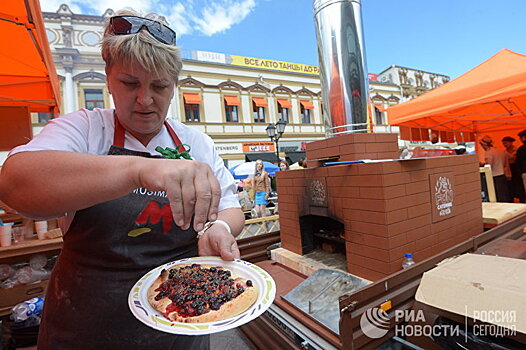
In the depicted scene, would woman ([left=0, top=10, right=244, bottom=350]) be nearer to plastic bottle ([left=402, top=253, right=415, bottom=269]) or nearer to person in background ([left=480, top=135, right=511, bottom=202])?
plastic bottle ([left=402, top=253, right=415, bottom=269])

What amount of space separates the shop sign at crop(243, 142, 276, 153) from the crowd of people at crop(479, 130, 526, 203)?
12.7 m

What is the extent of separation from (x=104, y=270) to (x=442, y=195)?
2953 millimetres

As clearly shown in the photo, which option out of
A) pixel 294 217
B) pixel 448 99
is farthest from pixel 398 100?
pixel 294 217

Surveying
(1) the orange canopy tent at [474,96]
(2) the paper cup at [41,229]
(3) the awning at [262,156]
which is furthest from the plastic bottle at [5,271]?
(3) the awning at [262,156]

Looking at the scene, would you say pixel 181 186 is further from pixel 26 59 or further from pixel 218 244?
pixel 26 59

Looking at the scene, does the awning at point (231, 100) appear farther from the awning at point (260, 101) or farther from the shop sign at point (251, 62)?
the shop sign at point (251, 62)

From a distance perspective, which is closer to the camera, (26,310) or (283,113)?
(26,310)

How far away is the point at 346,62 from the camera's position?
109 inches

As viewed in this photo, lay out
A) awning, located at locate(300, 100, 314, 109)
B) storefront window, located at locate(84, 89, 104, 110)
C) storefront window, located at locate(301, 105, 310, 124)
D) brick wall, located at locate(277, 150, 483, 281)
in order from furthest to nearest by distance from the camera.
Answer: storefront window, located at locate(301, 105, 310, 124)
awning, located at locate(300, 100, 314, 109)
storefront window, located at locate(84, 89, 104, 110)
brick wall, located at locate(277, 150, 483, 281)

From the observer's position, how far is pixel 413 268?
189cm

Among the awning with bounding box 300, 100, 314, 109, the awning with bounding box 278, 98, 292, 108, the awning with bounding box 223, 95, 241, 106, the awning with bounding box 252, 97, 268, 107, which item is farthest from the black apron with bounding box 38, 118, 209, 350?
the awning with bounding box 300, 100, 314, 109

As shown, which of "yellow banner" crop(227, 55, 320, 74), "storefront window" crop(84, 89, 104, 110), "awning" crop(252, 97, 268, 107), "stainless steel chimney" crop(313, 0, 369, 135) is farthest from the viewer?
"yellow banner" crop(227, 55, 320, 74)

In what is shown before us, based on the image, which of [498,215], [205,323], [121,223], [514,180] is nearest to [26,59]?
[121,223]

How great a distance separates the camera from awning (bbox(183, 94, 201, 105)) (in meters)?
15.2
